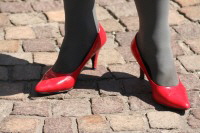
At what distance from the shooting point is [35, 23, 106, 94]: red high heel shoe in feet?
8.09

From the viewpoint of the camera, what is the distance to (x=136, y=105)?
94.6 inches

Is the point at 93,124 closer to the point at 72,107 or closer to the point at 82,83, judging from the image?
the point at 72,107

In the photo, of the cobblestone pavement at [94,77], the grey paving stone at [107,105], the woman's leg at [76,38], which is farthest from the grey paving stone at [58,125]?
the woman's leg at [76,38]

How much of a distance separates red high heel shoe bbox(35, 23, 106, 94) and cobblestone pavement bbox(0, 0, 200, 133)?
44 mm

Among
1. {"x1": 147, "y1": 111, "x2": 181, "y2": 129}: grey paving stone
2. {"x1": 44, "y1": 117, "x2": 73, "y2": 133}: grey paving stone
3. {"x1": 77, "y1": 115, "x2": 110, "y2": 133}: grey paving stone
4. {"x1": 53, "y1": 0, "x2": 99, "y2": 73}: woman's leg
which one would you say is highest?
{"x1": 53, "y1": 0, "x2": 99, "y2": 73}: woman's leg

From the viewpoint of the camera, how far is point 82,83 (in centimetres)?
260

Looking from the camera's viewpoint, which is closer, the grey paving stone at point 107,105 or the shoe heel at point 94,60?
the grey paving stone at point 107,105

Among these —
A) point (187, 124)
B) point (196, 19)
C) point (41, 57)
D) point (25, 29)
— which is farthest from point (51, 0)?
point (187, 124)

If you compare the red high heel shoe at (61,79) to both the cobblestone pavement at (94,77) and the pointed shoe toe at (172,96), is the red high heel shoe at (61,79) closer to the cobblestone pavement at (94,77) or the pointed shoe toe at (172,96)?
the cobblestone pavement at (94,77)

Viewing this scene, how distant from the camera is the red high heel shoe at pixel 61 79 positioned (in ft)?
8.09

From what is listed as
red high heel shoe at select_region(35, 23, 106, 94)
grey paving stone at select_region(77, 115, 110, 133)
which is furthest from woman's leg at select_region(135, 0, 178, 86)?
grey paving stone at select_region(77, 115, 110, 133)

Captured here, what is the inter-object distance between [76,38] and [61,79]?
0.77 ft

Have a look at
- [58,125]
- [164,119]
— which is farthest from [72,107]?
[164,119]

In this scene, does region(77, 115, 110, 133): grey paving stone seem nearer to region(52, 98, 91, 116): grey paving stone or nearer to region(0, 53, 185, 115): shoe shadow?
region(52, 98, 91, 116): grey paving stone
